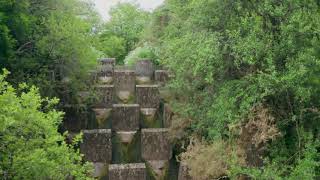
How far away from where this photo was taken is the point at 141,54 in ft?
51.8

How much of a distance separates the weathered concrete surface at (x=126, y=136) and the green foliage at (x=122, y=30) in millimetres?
7082

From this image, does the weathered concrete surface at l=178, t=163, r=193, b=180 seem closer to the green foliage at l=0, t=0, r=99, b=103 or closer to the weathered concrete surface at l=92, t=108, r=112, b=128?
the weathered concrete surface at l=92, t=108, r=112, b=128

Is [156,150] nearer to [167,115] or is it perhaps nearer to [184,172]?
[167,115]

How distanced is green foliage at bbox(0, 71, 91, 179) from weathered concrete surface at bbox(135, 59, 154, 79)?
7713 millimetres

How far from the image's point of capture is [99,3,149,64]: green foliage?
64.2 ft

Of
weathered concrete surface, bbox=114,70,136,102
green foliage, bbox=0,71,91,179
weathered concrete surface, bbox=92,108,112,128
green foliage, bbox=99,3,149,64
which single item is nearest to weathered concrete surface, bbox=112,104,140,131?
weathered concrete surface, bbox=92,108,112,128

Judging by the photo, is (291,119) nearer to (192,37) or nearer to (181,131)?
(192,37)

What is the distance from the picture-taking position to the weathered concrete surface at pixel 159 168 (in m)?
12.1

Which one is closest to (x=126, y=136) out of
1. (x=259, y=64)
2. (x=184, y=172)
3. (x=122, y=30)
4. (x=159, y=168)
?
(x=159, y=168)

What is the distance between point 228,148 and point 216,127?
587mm

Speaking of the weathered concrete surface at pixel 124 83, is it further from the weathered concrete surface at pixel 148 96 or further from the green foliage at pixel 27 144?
the green foliage at pixel 27 144

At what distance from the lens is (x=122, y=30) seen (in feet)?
70.4

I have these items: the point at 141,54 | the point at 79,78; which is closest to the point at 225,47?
the point at 79,78

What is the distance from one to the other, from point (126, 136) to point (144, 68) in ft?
10.2
